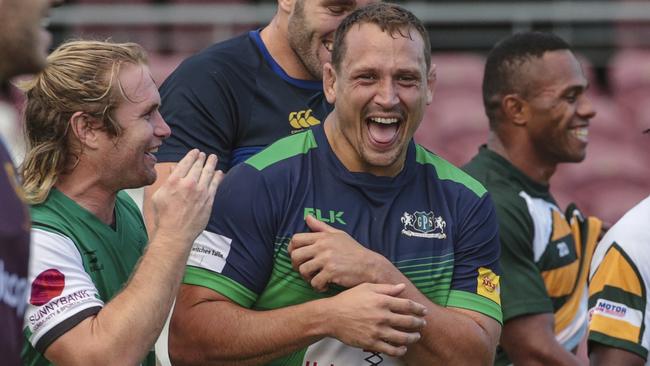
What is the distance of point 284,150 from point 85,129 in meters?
0.57

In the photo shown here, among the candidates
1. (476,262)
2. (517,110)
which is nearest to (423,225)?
(476,262)

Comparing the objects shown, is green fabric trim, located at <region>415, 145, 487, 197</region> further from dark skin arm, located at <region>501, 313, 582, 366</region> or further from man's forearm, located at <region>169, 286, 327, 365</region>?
dark skin arm, located at <region>501, 313, 582, 366</region>

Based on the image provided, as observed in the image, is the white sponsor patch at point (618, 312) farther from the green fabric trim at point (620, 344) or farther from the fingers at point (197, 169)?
the fingers at point (197, 169)

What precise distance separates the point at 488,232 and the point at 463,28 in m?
7.44

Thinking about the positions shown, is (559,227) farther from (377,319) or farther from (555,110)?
(377,319)

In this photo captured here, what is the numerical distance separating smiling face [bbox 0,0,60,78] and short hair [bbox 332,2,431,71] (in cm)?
141

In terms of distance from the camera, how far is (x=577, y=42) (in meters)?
10.8

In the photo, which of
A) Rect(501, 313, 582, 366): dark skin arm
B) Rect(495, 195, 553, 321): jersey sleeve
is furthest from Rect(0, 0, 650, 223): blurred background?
Rect(501, 313, 582, 366): dark skin arm

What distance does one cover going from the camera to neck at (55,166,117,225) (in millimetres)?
3805

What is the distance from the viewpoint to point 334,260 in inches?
143

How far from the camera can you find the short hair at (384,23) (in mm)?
3900

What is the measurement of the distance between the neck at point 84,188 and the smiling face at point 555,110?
228 cm

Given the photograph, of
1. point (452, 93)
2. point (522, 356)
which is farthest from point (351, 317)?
point (452, 93)

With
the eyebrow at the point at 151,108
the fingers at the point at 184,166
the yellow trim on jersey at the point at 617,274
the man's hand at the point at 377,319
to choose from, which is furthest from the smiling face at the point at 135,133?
the yellow trim on jersey at the point at 617,274
